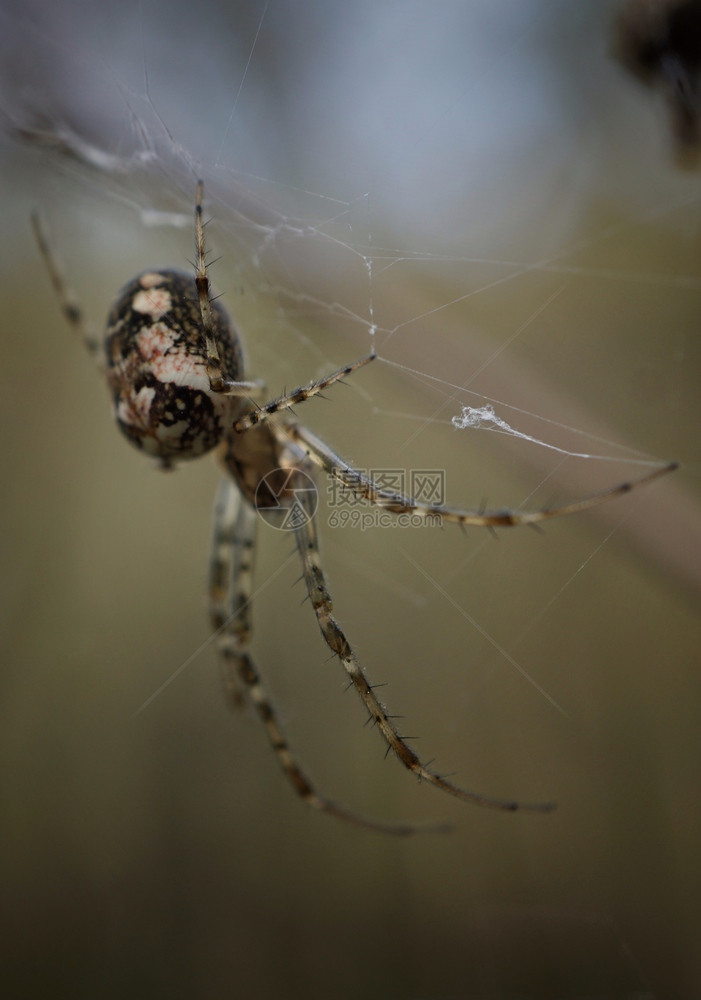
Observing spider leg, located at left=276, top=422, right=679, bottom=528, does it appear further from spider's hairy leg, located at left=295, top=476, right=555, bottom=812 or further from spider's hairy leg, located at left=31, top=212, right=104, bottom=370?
spider's hairy leg, located at left=31, top=212, right=104, bottom=370

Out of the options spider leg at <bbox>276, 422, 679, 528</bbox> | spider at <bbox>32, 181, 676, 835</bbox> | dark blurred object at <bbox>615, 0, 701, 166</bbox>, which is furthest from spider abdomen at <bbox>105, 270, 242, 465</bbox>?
dark blurred object at <bbox>615, 0, 701, 166</bbox>

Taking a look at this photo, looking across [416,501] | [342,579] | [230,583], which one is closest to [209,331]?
[416,501]

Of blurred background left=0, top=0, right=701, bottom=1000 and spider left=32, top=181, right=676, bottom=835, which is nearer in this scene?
spider left=32, top=181, right=676, bottom=835

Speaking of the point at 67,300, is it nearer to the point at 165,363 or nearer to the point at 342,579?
the point at 165,363

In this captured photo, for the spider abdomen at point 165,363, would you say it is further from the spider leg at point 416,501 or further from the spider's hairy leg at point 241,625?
the spider's hairy leg at point 241,625

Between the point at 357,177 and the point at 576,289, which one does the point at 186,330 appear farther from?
the point at 576,289

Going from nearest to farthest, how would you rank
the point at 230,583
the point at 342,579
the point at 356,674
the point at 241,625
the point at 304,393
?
1. the point at 304,393
2. the point at 356,674
3. the point at 241,625
4. the point at 230,583
5. the point at 342,579

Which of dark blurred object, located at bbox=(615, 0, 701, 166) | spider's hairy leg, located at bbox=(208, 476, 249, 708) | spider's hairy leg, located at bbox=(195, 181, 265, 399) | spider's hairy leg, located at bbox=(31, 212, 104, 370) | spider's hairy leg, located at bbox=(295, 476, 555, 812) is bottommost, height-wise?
spider's hairy leg, located at bbox=(295, 476, 555, 812)

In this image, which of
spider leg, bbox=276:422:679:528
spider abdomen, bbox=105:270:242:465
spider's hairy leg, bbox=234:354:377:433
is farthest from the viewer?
spider abdomen, bbox=105:270:242:465
